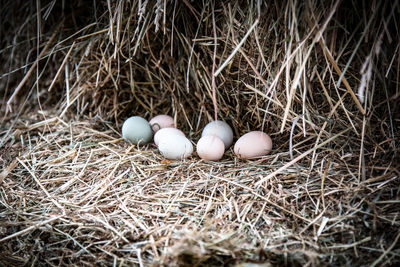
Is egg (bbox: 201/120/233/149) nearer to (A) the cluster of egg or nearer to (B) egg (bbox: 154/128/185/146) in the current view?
(A) the cluster of egg

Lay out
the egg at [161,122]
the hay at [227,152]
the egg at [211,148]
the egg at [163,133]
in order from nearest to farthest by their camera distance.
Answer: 1. the hay at [227,152]
2. the egg at [211,148]
3. the egg at [163,133]
4. the egg at [161,122]

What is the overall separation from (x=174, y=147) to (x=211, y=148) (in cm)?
18

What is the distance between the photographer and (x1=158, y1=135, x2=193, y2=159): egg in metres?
1.67

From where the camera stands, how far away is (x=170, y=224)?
1254 mm

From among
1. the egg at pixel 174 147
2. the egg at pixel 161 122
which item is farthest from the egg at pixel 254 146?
the egg at pixel 161 122

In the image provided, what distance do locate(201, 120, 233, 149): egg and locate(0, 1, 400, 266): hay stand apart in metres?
0.07

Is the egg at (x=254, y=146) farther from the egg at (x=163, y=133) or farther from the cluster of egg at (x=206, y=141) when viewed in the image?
the egg at (x=163, y=133)

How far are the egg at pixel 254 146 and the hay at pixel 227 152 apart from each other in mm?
47

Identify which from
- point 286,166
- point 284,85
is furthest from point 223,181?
point 284,85

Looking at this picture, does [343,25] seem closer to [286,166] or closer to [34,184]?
[286,166]

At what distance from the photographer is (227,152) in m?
1.77

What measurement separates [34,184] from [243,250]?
971 mm

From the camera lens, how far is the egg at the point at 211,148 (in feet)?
5.32

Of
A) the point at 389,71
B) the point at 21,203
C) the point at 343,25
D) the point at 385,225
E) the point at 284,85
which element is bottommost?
the point at 21,203
